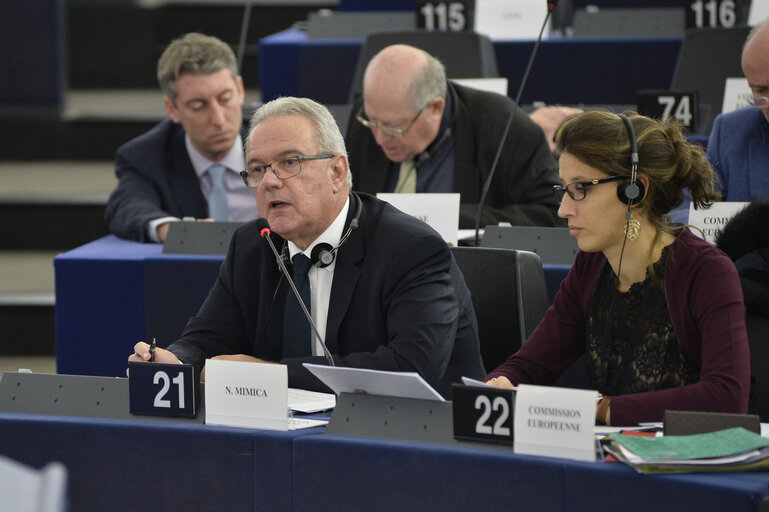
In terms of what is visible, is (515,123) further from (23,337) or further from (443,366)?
(23,337)

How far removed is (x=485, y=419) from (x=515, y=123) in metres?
2.03

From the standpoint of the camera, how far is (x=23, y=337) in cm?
412

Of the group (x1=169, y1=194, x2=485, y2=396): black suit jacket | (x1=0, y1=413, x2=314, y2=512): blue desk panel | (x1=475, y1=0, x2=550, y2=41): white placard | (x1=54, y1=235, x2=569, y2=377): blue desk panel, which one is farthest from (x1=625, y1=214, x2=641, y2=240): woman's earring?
(x1=475, y1=0, x2=550, y2=41): white placard

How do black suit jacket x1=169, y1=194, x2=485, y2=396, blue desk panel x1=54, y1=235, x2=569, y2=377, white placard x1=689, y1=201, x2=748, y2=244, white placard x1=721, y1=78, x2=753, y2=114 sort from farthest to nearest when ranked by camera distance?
white placard x1=721, y1=78, x2=753, y2=114 → blue desk panel x1=54, y1=235, x2=569, y2=377 → white placard x1=689, y1=201, x2=748, y2=244 → black suit jacket x1=169, y1=194, x2=485, y2=396

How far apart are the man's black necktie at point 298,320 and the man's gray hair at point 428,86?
1.30 metres

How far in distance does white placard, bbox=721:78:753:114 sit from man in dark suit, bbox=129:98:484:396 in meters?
1.84

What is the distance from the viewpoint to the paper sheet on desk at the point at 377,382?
166 cm

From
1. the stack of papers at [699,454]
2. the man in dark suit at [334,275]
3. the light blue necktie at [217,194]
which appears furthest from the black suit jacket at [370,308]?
the light blue necktie at [217,194]

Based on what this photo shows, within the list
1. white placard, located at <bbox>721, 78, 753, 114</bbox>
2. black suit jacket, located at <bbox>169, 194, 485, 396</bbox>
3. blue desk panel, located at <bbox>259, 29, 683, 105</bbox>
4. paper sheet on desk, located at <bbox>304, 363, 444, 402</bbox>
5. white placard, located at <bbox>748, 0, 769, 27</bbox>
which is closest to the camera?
paper sheet on desk, located at <bbox>304, 363, 444, 402</bbox>

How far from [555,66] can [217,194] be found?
1.75 m

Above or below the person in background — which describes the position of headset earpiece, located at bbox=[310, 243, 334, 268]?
below

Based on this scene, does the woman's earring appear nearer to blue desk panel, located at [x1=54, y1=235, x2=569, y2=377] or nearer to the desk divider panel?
the desk divider panel

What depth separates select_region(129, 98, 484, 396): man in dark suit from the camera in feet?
6.99

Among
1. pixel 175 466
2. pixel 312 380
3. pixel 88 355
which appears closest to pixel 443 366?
pixel 312 380
